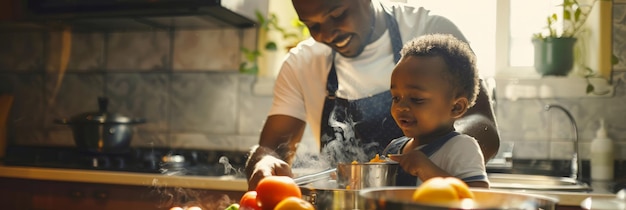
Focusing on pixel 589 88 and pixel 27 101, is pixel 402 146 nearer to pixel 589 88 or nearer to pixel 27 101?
pixel 589 88

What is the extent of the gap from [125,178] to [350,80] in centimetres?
100

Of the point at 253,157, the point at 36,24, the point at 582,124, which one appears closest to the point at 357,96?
the point at 253,157

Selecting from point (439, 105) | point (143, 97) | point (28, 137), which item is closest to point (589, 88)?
point (439, 105)

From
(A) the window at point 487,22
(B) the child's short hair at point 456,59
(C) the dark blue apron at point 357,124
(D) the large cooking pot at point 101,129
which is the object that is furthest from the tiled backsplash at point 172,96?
(B) the child's short hair at point 456,59

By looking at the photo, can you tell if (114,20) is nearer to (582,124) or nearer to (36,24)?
(36,24)

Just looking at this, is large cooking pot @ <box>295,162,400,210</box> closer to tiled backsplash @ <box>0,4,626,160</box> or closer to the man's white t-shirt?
the man's white t-shirt

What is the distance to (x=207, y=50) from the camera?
A: 2441mm

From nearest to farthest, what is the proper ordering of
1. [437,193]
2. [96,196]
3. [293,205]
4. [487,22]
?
[437,193], [293,205], [487,22], [96,196]

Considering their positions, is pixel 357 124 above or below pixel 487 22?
below

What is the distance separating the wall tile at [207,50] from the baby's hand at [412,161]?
1545 mm

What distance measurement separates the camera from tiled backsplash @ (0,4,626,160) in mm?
2082

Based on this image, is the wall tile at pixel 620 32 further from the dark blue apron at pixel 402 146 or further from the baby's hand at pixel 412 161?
the baby's hand at pixel 412 161

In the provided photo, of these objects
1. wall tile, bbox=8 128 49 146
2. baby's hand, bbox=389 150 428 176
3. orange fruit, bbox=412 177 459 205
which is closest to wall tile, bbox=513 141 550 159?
baby's hand, bbox=389 150 428 176

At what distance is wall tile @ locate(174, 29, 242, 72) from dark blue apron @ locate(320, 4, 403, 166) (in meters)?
1.05
